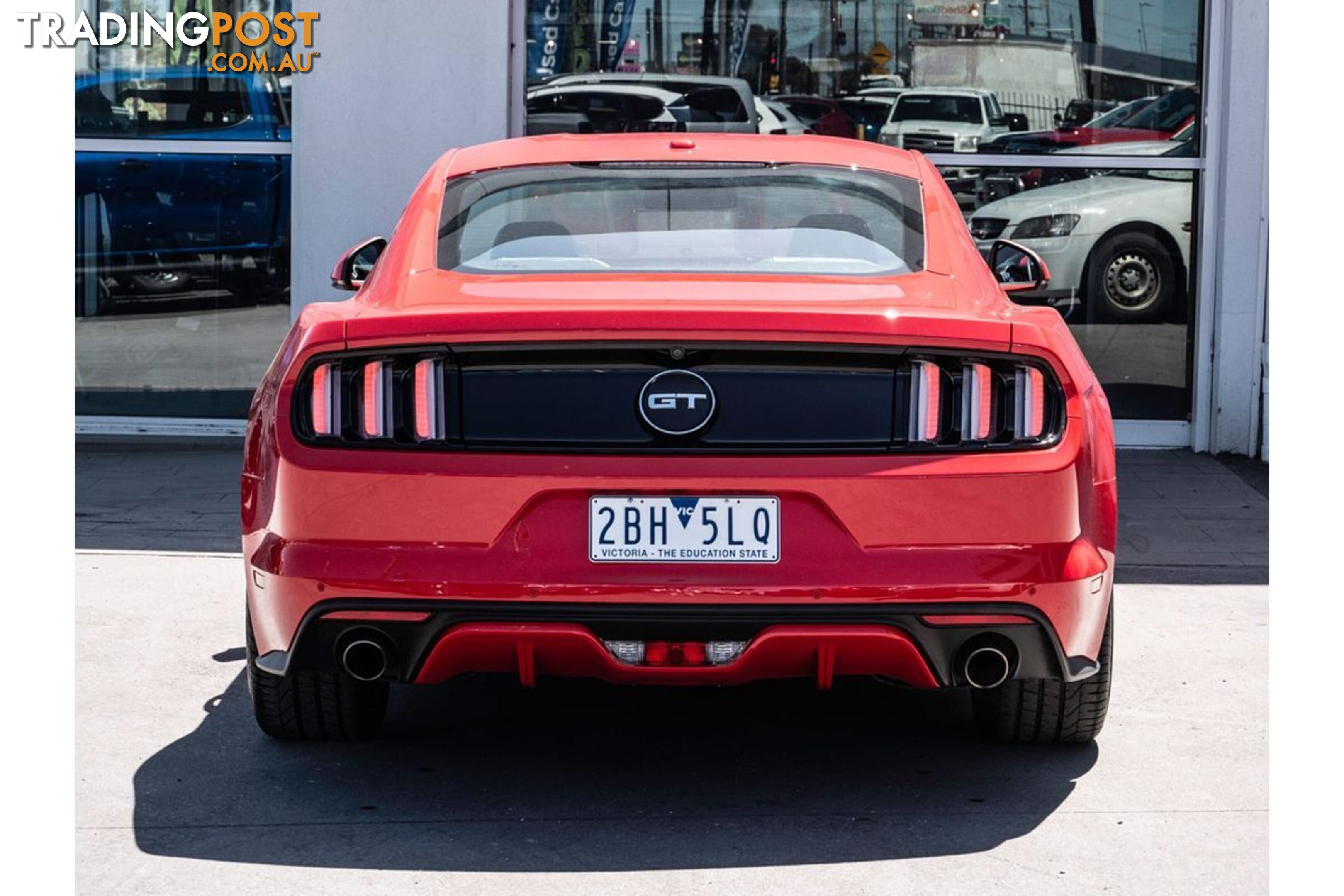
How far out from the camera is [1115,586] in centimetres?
716

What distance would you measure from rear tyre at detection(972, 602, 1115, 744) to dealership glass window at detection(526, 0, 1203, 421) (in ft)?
19.2

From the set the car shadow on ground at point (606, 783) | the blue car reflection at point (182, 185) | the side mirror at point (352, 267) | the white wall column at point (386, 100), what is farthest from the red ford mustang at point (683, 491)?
the blue car reflection at point (182, 185)

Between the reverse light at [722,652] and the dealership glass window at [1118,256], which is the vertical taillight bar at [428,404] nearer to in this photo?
the reverse light at [722,652]

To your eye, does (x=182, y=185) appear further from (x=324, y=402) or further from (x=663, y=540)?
(x=663, y=540)

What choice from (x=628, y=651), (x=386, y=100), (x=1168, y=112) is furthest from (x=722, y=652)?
(x=1168, y=112)

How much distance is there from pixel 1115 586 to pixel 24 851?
4.25 metres

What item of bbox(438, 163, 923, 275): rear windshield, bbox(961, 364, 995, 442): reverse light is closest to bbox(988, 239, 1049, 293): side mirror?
bbox(438, 163, 923, 275): rear windshield

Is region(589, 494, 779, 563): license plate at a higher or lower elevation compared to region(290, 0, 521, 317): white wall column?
lower

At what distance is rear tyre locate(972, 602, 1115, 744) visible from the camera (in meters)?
4.73

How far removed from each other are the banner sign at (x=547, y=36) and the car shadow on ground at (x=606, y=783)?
18.1 feet

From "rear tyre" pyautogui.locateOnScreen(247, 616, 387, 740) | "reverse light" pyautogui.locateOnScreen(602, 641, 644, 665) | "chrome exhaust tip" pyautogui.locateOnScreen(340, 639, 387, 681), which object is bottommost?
"rear tyre" pyautogui.locateOnScreen(247, 616, 387, 740)

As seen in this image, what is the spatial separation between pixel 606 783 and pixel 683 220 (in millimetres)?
1434

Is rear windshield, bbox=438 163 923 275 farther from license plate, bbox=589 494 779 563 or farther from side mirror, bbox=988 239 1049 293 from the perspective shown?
license plate, bbox=589 494 779 563

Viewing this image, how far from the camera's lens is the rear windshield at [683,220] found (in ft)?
15.5
